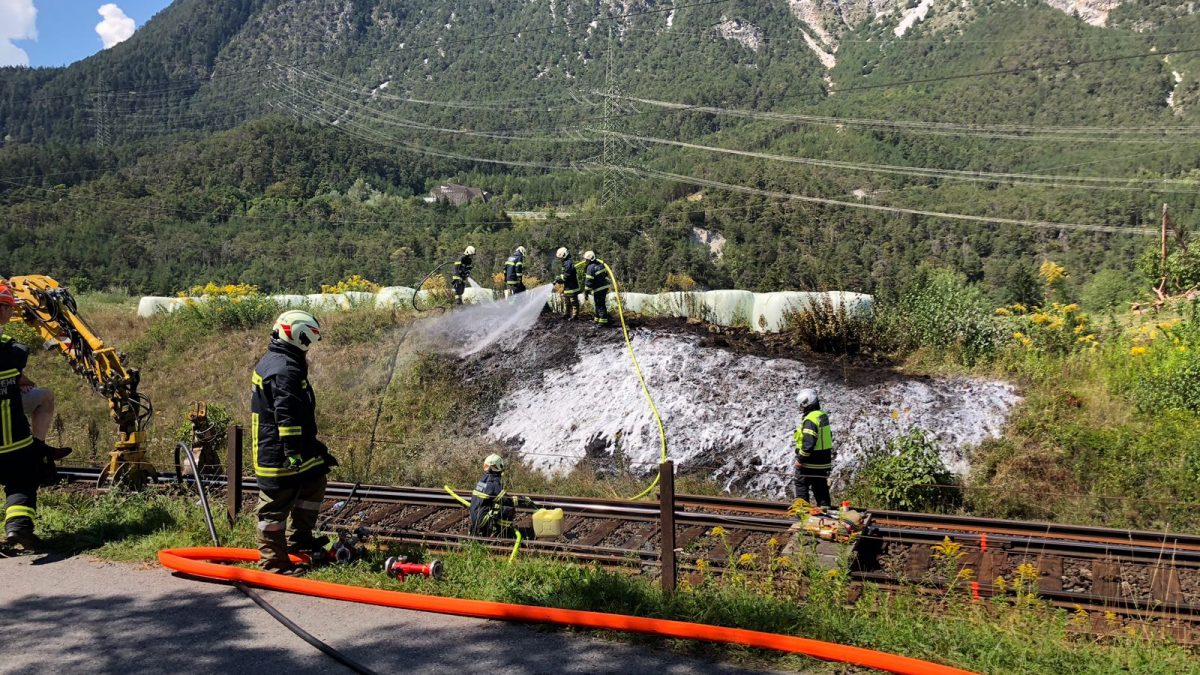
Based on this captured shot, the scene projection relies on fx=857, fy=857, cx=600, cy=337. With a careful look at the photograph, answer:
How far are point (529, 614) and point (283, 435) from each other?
2403 millimetres

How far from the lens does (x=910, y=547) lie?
8359 millimetres

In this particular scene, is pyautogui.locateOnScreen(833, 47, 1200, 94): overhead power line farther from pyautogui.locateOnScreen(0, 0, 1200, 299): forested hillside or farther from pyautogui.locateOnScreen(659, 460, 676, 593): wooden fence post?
pyautogui.locateOnScreen(659, 460, 676, 593): wooden fence post

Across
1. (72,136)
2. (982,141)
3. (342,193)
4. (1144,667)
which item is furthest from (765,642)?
(72,136)

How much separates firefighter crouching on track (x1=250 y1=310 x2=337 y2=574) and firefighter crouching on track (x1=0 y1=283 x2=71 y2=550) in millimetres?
2581

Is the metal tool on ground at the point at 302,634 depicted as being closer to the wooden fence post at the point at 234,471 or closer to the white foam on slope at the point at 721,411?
the wooden fence post at the point at 234,471

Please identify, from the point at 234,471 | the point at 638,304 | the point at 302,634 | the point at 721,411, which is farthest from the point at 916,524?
the point at 638,304

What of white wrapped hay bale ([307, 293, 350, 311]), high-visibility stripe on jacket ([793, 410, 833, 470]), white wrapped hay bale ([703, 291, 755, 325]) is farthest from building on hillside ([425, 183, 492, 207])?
high-visibility stripe on jacket ([793, 410, 833, 470])

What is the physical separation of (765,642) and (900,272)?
4366 cm

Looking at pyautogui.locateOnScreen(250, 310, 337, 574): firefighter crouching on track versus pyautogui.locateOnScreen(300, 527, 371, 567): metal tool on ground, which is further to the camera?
pyautogui.locateOnScreen(300, 527, 371, 567): metal tool on ground

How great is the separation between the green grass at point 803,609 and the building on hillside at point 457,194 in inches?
2815

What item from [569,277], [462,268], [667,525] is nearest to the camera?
[667,525]

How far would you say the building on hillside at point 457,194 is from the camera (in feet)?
258

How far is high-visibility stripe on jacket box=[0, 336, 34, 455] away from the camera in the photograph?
784cm

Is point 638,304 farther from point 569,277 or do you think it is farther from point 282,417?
point 282,417
